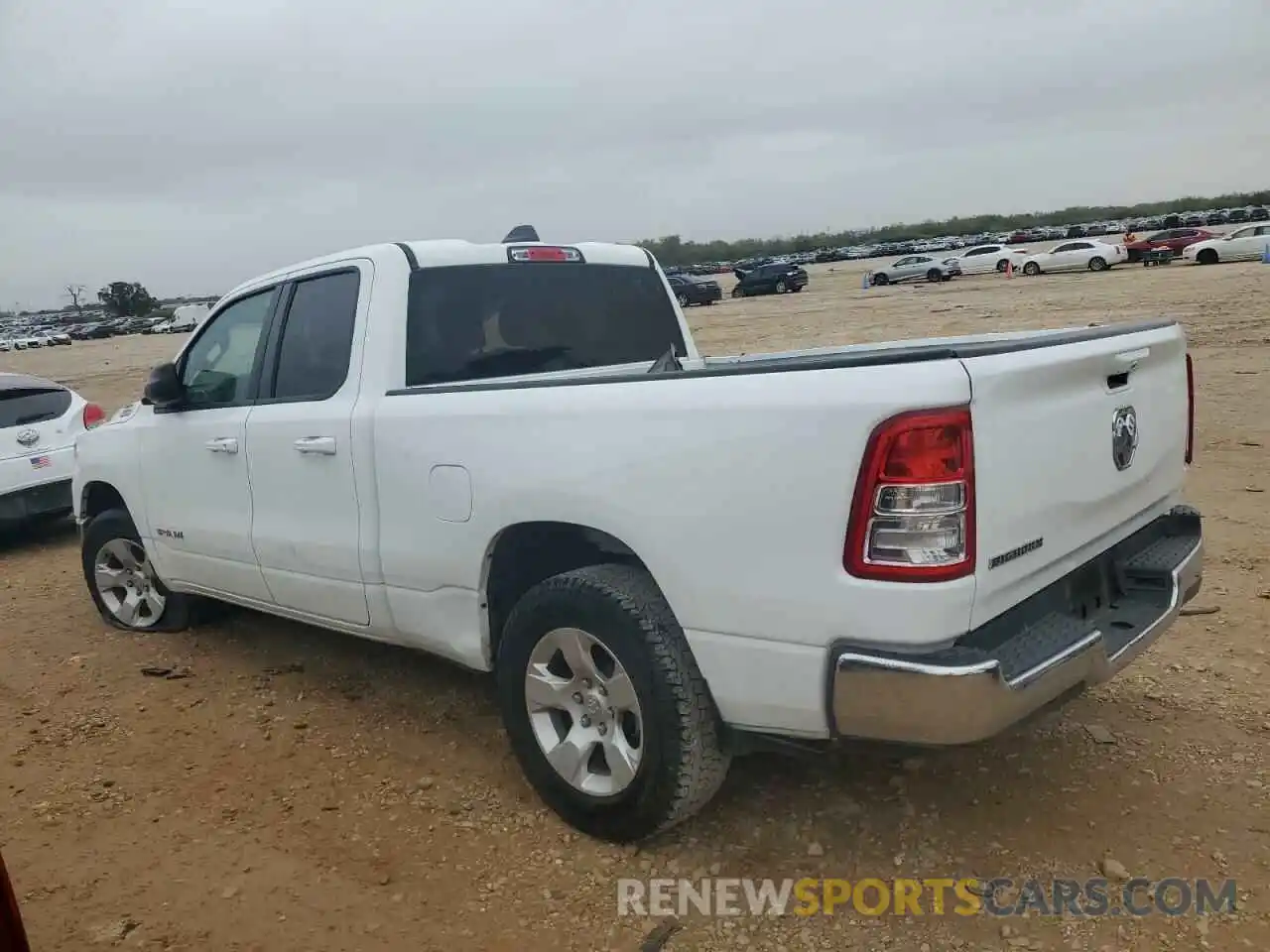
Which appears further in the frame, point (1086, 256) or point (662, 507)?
point (1086, 256)

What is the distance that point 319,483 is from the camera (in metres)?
3.97

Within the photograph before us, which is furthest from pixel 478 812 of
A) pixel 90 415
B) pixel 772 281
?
pixel 772 281

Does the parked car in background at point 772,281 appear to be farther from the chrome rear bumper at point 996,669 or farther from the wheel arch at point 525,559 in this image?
the chrome rear bumper at point 996,669

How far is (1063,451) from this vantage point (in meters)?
2.69

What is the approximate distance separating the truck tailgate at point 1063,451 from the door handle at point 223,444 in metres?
3.21

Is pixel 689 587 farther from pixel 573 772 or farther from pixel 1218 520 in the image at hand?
pixel 1218 520

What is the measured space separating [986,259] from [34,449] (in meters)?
39.9

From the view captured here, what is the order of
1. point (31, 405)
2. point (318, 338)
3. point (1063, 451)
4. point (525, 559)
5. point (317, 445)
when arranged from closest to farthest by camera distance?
point (1063, 451)
point (525, 559)
point (317, 445)
point (318, 338)
point (31, 405)

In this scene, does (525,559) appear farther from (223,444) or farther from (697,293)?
(697,293)

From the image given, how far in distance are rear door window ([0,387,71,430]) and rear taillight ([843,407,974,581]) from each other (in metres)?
7.76

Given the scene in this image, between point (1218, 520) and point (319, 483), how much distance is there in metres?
5.26

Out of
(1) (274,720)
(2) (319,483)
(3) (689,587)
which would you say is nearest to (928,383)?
(3) (689,587)

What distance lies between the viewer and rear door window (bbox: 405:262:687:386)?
3908mm

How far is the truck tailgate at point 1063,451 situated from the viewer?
8.04ft
